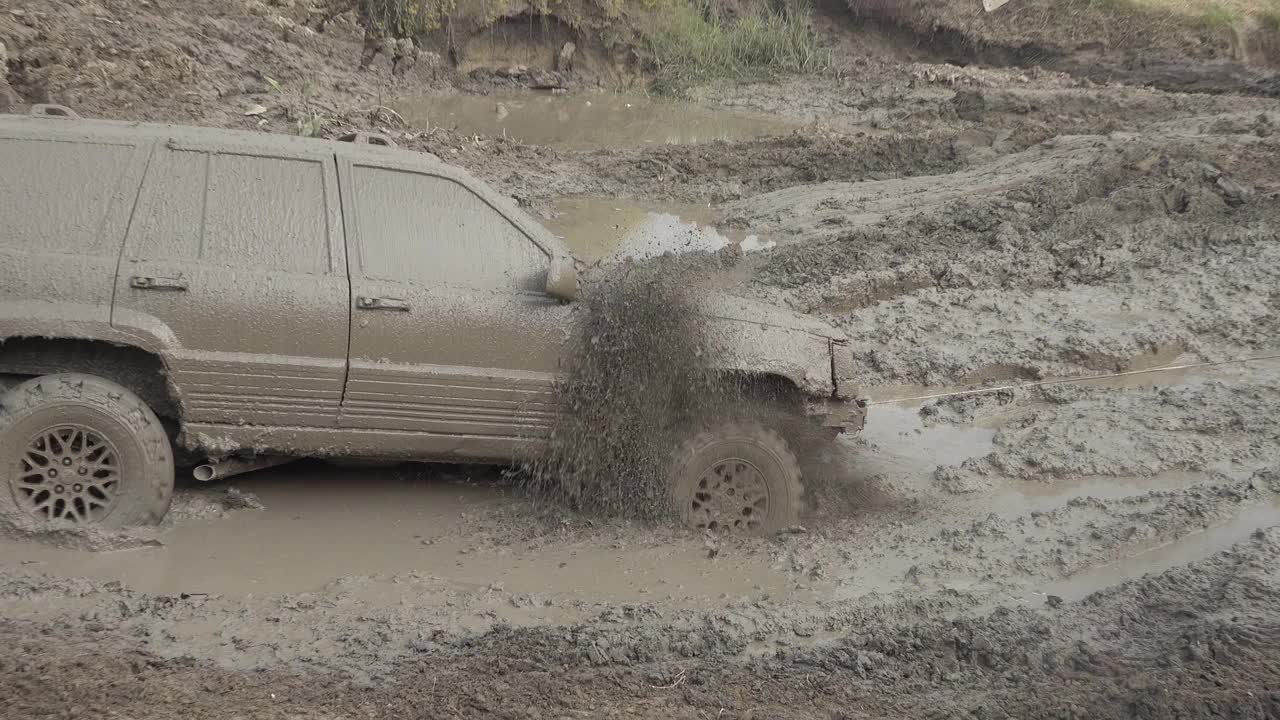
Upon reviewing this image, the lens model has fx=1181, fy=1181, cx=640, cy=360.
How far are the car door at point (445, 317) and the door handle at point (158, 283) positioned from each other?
2.42 ft

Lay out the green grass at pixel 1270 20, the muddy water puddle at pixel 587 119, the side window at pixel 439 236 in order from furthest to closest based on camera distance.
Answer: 1. the green grass at pixel 1270 20
2. the muddy water puddle at pixel 587 119
3. the side window at pixel 439 236

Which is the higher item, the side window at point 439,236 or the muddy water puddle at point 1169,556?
the side window at point 439,236

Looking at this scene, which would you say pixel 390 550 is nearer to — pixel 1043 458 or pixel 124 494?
pixel 124 494

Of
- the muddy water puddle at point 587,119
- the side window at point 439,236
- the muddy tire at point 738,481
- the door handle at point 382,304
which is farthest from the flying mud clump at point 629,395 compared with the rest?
the muddy water puddle at point 587,119

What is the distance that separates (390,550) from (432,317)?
114 cm

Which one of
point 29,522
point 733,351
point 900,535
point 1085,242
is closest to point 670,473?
point 733,351

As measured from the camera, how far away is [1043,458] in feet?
24.3

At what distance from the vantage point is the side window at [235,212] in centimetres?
527

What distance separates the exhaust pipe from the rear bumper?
2.64 meters

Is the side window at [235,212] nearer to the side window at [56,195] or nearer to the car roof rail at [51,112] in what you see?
the side window at [56,195]

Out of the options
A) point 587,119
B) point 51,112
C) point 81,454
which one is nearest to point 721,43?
point 587,119

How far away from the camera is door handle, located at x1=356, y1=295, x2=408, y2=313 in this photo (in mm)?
5379

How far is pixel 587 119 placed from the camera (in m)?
17.9

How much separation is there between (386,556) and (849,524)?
8.10ft
